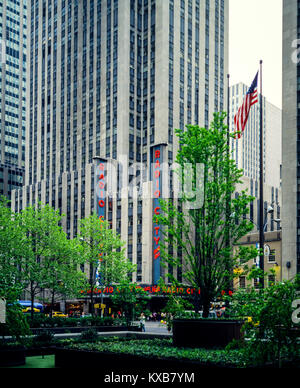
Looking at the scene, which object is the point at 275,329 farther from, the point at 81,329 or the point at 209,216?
the point at 81,329

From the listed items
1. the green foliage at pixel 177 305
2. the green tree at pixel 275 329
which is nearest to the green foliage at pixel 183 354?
the green tree at pixel 275 329

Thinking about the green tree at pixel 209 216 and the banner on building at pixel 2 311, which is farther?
the green tree at pixel 209 216

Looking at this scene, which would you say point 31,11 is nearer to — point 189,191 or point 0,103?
point 0,103

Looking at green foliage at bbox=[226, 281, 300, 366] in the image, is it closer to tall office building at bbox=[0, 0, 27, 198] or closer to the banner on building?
the banner on building


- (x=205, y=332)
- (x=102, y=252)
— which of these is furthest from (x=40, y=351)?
(x=102, y=252)

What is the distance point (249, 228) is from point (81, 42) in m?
98.3

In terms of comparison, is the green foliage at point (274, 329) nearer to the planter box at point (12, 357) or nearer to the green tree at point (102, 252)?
the planter box at point (12, 357)

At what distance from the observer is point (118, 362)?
62.6 feet

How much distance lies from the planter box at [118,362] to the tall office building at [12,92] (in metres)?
154

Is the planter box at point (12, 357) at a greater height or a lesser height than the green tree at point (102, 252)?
lesser

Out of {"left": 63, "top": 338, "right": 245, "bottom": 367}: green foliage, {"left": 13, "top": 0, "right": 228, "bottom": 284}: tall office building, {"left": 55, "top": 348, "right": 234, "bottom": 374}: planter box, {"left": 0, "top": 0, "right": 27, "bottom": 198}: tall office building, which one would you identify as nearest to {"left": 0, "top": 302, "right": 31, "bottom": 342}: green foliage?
{"left": 55, "top": 348, "right": 234, "bottom": 374}: planter box

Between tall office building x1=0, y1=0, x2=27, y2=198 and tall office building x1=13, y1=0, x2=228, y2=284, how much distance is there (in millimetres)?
51367

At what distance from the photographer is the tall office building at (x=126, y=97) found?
96.0 metres

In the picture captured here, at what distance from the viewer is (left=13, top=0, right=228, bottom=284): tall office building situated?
96.0 metres
